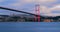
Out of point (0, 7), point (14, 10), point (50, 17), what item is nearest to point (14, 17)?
point (14, 10)

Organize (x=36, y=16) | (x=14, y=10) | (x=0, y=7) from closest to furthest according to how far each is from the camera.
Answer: (x=0, y=7), (x=14, y=10), (x=36, y=16)

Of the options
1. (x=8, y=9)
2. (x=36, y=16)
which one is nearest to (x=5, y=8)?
(x=8, y=9)

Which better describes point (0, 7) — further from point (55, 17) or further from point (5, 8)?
point (55, 17)

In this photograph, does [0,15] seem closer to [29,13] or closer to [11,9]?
[11,9]

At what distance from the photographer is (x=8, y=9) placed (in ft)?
94.2

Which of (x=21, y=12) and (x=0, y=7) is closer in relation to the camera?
(x=0, y=7)

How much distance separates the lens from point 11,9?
28.8 metres

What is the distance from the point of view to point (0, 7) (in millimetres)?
27250

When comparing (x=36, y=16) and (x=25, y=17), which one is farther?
(x=36, y=16)

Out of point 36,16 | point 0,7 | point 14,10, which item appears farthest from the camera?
point 36,16

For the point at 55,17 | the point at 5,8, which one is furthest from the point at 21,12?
the point at 55,17

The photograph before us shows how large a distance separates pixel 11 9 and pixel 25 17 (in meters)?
2.17

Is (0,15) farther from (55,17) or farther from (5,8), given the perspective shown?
(55,17)

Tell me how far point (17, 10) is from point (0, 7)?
2905mm
